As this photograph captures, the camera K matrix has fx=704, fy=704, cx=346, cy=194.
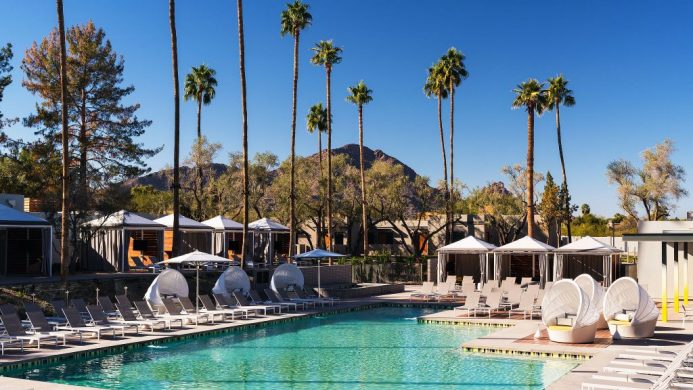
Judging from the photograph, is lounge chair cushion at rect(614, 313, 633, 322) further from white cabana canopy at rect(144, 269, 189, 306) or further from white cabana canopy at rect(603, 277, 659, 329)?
white cabana canopy at rect(144, 269, 189, 306)

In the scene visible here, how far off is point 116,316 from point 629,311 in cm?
1298

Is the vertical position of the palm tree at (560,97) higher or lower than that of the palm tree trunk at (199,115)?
higher

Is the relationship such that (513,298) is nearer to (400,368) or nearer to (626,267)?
(400,368)

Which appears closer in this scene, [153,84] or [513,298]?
[513,298]

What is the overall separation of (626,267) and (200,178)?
25.6 metres

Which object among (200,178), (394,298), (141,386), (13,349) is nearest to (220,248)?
(200,178)

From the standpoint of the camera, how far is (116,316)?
18.6m

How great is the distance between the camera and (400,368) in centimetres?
1377

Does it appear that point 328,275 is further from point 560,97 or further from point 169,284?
point 560,97

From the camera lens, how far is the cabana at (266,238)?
35.6 m

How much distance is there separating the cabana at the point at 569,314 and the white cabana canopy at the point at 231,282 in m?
10.8

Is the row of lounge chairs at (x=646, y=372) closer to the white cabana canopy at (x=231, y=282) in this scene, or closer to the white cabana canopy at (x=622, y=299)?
the white cabana canopy at (x=622, y=299)

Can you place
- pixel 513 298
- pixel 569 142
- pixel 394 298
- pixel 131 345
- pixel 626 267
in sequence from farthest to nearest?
pixel 569 142, pixel 626 267, pixel 394 298, pixel 513 298, pixel 131 345

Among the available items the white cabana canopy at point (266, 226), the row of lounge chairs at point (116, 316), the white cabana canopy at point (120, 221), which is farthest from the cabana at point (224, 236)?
the row of lounge chairs at point (116, 316)
